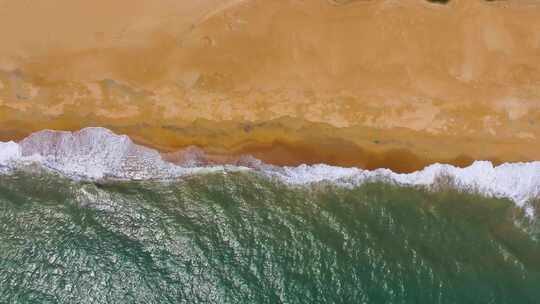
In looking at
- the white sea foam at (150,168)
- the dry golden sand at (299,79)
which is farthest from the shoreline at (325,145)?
the white sea foam at (150,168)

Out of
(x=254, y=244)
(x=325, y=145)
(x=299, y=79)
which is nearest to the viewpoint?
(x=254, y=244)

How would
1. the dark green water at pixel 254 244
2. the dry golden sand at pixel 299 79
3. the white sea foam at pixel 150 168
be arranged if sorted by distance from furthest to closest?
1. the dry golden sand at pixel 299 79
2. the white sea foam at pixel 150 168
3. the dark green water at pixel 254 244

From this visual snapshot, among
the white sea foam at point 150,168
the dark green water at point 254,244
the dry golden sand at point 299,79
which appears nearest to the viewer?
the dark green water at point 254,244

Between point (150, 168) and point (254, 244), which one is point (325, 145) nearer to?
point (254, 244)

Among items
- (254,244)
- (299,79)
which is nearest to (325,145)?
(299,79)

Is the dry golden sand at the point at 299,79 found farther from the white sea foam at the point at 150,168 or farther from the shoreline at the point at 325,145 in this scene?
the white sea foam at the point at 150,168

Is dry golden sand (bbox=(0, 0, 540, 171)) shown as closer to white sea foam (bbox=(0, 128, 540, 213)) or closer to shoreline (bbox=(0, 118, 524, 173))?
shoreline (bbox=(0, 118, 524, 173))

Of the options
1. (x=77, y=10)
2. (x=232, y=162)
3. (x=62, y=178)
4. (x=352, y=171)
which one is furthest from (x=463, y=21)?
(x=62, y=178)
